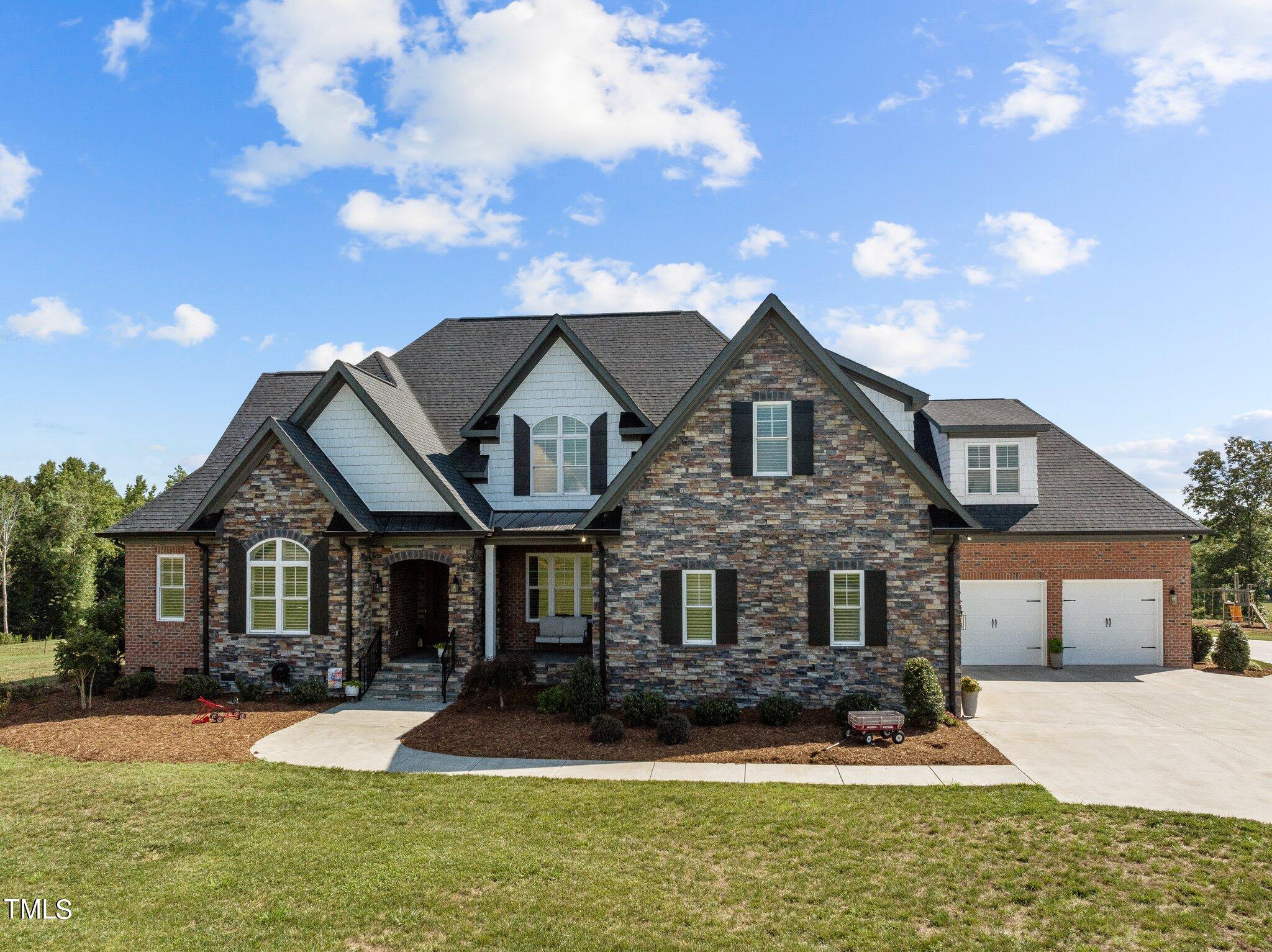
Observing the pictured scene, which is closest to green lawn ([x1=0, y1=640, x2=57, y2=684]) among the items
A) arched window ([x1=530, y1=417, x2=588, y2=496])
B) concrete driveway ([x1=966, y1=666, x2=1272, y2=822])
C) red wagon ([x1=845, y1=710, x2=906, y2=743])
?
arched window ([x1=530, y1=417, x2=588, y2=496])

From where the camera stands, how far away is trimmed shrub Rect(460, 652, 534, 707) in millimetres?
14578

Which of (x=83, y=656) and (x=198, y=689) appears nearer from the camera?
(x=83, y=656)

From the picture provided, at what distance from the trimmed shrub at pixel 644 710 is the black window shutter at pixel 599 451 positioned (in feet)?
18.8

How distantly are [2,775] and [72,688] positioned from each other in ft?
25.7

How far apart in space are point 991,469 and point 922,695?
998cm

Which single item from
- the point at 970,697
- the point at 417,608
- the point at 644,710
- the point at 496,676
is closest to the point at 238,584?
the point at 417,608

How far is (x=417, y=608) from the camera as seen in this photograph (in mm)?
18688

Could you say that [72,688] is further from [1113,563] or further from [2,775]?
[1113,563]

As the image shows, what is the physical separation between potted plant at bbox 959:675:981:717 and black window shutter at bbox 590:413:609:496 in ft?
29.4

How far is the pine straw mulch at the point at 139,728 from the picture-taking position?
1202 centimetres

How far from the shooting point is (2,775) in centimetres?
1085

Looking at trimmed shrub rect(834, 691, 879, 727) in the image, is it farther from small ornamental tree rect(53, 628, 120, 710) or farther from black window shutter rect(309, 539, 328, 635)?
small ornamental tree rect(53, 628, 120, 710)

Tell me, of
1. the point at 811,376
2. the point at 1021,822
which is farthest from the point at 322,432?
the point at 1021,822

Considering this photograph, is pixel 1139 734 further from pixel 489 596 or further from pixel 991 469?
pixel 489 596
